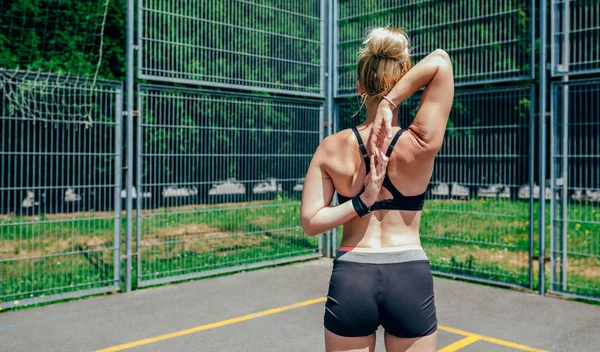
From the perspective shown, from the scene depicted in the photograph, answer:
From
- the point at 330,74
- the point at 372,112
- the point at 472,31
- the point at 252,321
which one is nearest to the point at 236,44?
the point at 330,74

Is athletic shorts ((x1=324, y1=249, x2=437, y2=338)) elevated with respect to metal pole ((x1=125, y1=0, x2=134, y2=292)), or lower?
lower

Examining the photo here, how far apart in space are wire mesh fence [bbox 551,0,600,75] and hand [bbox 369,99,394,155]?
520cm

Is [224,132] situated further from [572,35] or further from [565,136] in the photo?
[572,35]

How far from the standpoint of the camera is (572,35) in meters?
6.60

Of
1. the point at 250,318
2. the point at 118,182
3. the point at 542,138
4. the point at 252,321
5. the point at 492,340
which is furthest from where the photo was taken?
the point at 118,182

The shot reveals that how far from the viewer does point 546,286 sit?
6.79 m

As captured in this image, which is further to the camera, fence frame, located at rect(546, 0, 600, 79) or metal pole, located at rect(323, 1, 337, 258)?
metal pole, located at rect(323, 1, 337, 258)

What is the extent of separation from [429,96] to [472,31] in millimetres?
5690

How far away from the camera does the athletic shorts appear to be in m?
2.27

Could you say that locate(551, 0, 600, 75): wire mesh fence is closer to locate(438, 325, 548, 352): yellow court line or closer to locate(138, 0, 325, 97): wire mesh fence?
locate(438, 325, 548, 352): yellow court line

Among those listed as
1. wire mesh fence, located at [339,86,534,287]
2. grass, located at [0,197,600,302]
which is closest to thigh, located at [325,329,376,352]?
wire mesh fence, located at [339,86,534,287]

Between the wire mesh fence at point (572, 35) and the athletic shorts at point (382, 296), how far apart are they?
17.1 ft

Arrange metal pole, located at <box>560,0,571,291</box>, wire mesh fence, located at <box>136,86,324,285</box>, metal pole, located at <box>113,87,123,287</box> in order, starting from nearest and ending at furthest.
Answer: metal pole, located at <box>560,0,571,291</box>, metal pole, located at <box>113,87,123,287</box>, wire mesh fence, located at <box>136,86,324,285</box>

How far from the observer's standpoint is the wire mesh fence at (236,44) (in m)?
7.09
